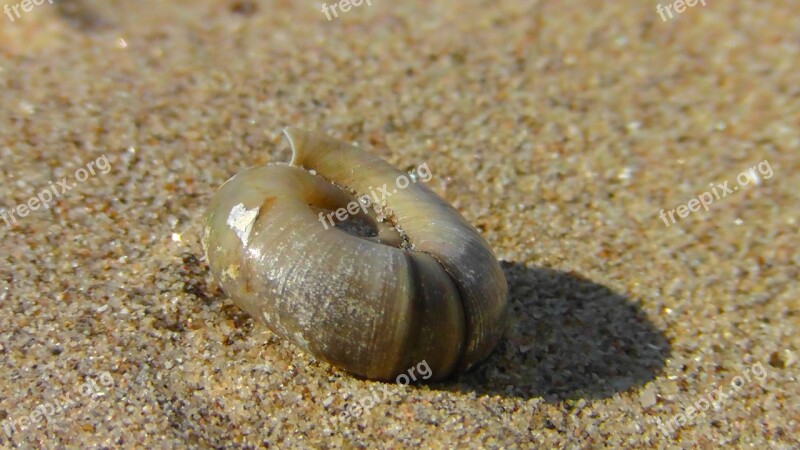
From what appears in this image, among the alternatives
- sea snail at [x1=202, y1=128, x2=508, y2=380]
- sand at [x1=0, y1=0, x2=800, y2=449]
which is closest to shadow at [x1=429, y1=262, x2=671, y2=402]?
sand at [x1=0, y1=0, x2=800, y2=449]

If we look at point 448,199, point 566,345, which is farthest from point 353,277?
point 448,199

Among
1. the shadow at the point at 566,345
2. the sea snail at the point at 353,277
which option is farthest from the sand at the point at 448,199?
the sea snail at the point at 353,277

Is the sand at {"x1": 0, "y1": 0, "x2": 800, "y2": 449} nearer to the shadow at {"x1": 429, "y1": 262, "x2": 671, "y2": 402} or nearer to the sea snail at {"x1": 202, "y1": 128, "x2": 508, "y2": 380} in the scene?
the shadow at {"x1": 429, "y1": 262, "x2": 671, "y2": 402}

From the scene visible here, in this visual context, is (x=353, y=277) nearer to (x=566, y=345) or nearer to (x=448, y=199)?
(x=566, y=345)

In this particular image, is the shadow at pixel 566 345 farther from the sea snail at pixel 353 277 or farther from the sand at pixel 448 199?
the sea snail at pixel 353 277

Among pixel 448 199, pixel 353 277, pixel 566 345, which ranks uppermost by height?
pixel 353 277
